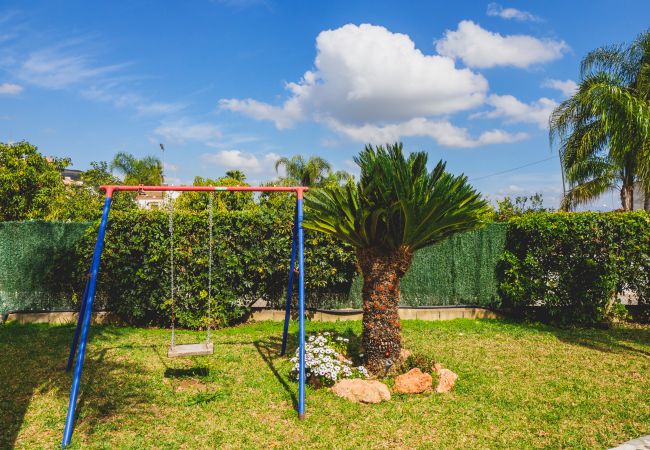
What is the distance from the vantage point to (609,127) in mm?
8703

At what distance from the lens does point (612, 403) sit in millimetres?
5875

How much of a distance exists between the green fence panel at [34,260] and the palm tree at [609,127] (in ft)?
38.7

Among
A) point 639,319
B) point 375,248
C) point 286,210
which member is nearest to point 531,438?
point 375,248

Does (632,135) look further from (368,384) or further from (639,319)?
(368,384)

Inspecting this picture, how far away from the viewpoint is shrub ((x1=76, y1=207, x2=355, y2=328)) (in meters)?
Answer: 10.1

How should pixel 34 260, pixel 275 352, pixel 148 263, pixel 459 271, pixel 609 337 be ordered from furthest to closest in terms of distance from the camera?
pixel 459 271, pixel 34 260, pixel 148 263, pixel 609 337, pixel 275 352

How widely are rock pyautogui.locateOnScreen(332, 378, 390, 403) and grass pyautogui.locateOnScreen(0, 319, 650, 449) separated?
0.13 meters

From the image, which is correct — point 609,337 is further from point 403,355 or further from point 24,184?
point 24,184

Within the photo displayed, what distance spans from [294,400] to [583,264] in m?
7.88

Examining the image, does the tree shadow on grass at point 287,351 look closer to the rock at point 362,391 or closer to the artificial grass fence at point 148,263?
the rock at point 362,391

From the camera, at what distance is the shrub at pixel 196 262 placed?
33.0ft

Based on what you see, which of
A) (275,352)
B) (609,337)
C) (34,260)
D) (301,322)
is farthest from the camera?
(34,260)

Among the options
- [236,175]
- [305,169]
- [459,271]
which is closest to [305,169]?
[305,169]

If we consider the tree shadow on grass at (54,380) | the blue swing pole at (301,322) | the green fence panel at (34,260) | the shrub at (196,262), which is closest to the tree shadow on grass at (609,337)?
the shrub at (196,262)
